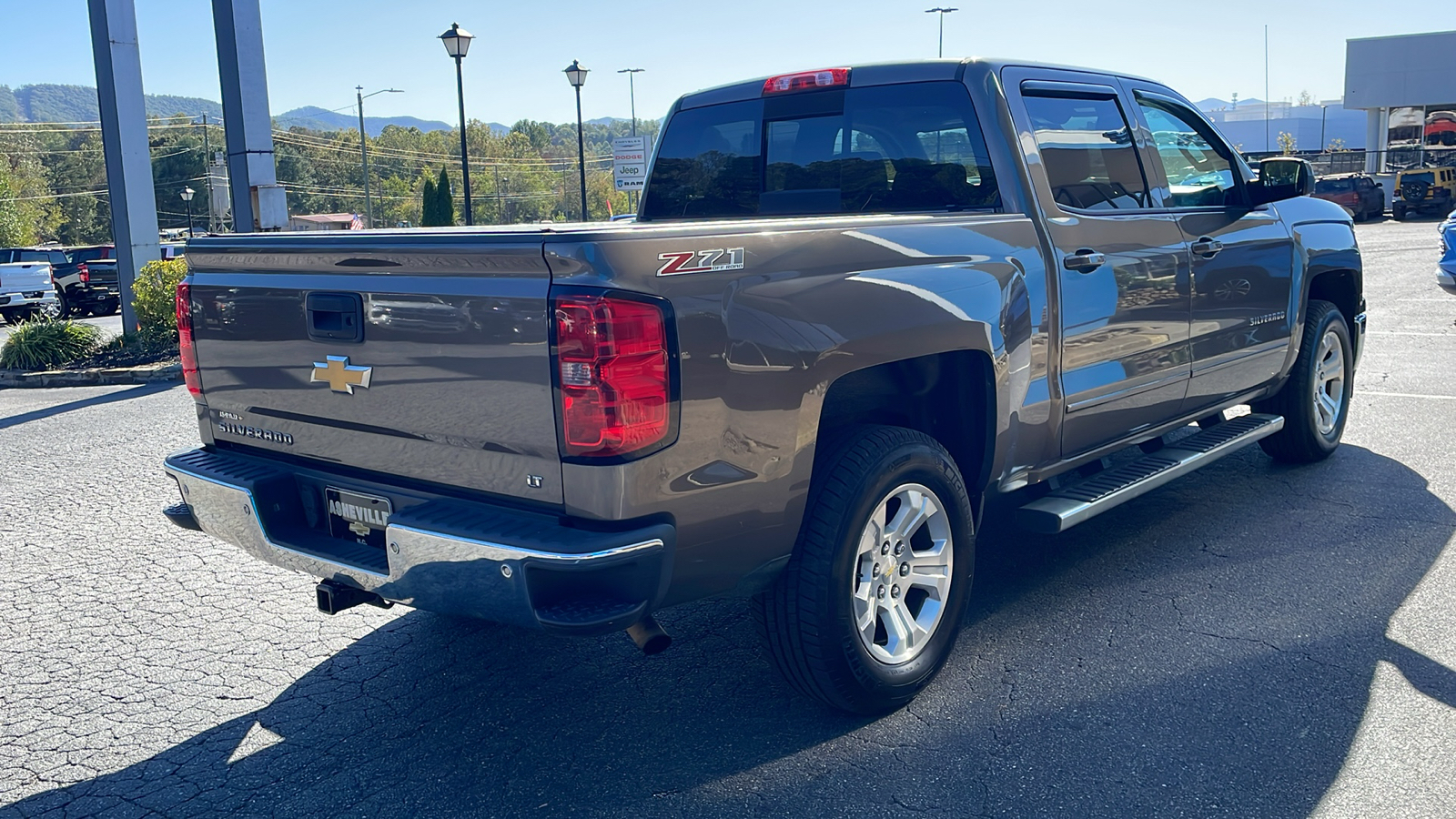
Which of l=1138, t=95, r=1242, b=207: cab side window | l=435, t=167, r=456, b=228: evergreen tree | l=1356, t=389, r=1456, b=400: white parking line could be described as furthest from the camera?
l=435, t=167, r=456, b=228: evergreen tree

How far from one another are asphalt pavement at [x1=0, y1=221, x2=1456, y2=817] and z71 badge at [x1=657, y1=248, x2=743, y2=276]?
1402mm

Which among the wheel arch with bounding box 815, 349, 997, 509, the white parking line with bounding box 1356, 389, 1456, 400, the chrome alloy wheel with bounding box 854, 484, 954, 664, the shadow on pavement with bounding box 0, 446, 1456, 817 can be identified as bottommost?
the shadow on pavement with bounding box 0, 446, 1456, 817

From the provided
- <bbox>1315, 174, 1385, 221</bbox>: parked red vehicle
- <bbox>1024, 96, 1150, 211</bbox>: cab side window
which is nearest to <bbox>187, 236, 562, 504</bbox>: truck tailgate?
<bbox>1024, 96, 1150, 211</bbox>: cab side window

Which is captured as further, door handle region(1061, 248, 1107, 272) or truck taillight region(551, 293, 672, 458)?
door handle region(1061, 248, 1107, 272)

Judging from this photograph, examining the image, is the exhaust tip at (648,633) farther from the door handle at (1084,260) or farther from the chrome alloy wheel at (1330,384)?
the chrome alloy wheel at (1330,384)

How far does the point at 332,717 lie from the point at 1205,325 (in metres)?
3.85

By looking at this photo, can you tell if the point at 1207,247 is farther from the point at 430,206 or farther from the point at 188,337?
the point at 430,206

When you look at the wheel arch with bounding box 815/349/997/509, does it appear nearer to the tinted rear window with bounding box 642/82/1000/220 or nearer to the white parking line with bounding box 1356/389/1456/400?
the tinted rear window with bounding box 642/82/1000/220

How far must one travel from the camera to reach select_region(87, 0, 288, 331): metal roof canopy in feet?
43.4

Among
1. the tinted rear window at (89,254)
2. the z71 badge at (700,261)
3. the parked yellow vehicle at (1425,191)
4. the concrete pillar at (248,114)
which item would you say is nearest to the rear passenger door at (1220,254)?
the z71 badge at (700,261)

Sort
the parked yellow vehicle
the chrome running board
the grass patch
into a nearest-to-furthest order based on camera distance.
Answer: the chrome running board < the grass patch < the parked yellow vehicle

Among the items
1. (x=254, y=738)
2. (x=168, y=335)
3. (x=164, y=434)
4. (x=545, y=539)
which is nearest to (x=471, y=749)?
(x=254, y=738)

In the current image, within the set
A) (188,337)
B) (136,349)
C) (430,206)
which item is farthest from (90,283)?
(188,337)

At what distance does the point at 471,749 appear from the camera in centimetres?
337
